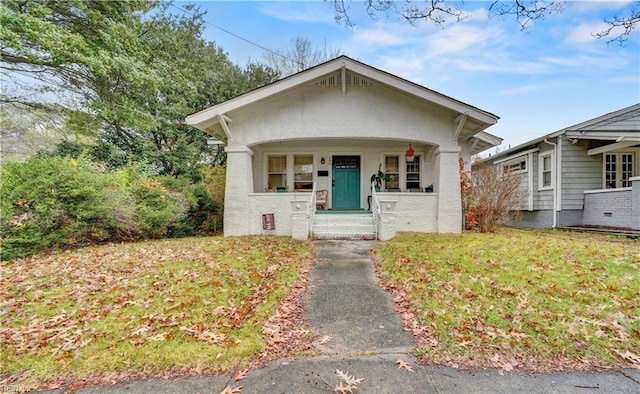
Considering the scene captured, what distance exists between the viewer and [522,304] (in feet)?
12.7

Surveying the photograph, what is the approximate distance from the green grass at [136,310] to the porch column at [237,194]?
2864 millimetres

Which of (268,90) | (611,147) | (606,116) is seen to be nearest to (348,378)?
(268,90)

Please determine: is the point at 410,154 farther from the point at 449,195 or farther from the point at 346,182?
the point at 346,182

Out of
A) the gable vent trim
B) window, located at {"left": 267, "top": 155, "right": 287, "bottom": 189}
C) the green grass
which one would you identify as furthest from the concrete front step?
the gable vent trim

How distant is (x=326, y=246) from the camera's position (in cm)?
811

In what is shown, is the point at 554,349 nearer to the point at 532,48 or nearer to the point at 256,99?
the point at 256,99

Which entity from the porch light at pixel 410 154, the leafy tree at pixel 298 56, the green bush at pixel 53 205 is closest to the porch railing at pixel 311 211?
the porch light at pixel 410 154

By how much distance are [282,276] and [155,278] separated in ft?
7.26

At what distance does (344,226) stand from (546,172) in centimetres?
1086

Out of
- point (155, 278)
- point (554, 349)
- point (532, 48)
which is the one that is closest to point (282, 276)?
point (155, 278)

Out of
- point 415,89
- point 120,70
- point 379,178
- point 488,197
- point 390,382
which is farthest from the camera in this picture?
point 379,178

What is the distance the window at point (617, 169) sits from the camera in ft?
39.1

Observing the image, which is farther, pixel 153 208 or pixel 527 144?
pixel 527 144

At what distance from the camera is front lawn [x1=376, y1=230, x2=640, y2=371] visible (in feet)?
9.59
